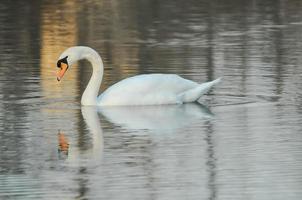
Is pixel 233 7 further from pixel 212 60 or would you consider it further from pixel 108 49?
pixel 212 60

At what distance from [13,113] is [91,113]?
3.02ft

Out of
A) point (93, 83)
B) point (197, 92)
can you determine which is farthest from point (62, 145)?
point (197, 92)

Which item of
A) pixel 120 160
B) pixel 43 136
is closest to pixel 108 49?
pixel 43 136

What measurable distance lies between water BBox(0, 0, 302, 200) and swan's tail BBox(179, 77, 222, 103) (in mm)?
215

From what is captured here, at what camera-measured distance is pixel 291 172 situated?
11812 mm

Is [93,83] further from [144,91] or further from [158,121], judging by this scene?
[158,121]

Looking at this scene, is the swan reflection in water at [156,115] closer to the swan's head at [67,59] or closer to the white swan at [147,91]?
the white swan at [147,91]

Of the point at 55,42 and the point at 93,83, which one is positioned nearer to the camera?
the point at 93,83

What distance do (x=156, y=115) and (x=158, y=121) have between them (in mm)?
566

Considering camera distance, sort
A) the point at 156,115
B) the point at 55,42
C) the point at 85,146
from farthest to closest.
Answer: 1. the point at 55,42
2. the point at 156,115
3. the point at 85,146

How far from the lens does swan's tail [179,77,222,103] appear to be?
16.9 meters

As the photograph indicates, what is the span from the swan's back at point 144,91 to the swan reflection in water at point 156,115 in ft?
0.30

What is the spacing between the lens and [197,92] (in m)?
16.9

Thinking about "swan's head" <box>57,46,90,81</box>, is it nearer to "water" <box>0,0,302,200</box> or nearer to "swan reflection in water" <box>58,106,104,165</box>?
"water" <box>0,0,302,200</box>
